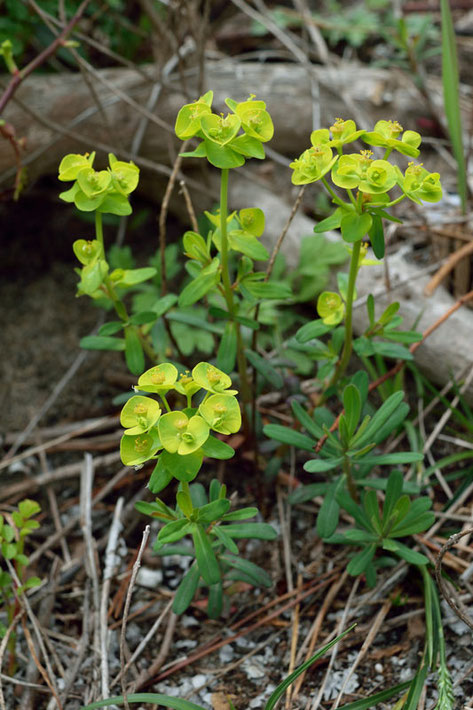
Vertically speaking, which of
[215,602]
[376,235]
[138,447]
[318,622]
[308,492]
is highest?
[376,235]

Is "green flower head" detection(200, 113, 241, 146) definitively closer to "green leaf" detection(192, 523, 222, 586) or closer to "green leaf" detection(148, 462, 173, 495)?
"green leaf" detection(148, 462, 173, 495)

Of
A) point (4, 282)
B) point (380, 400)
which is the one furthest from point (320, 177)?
A: point (4, 282)

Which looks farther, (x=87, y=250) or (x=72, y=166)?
(x=87, y=250)

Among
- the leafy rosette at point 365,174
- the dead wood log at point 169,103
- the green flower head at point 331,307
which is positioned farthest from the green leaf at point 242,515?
the dead wood log at point 169,103

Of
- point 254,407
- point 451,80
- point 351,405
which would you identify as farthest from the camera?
point 451,80

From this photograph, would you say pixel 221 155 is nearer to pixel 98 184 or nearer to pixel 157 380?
pixel 98 184

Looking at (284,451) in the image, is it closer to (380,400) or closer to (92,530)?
(380,400)

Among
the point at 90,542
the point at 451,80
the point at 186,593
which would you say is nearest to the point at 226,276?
the point at 186,593
